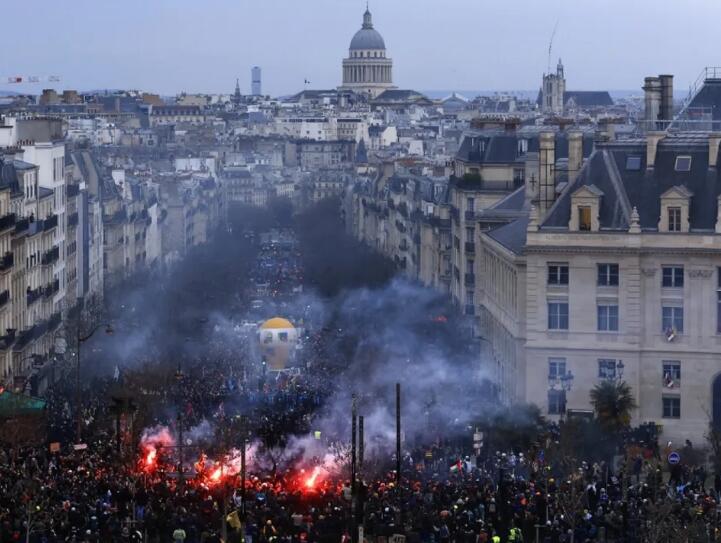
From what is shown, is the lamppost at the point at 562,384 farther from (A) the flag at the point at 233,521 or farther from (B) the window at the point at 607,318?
(A) the flag at the point at 233,521

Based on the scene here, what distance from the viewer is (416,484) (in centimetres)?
5394

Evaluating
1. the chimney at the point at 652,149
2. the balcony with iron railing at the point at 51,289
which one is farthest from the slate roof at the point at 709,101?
the balcony with iron railing at the point at 51,289

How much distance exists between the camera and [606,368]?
6481 centimetres

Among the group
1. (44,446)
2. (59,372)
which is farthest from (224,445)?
(59,372)

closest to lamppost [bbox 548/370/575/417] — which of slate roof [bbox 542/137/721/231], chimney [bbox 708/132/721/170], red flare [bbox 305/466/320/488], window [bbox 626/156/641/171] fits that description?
slate roof [bbox 542/137/721/231]

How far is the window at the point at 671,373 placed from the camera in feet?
211

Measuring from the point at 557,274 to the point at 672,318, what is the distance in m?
3.01

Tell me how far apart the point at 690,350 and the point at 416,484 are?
12.5m

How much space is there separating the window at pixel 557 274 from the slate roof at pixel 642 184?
100 cm

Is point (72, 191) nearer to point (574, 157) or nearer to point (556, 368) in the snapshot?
point (574, 157)

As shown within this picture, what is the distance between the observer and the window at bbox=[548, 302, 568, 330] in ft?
213

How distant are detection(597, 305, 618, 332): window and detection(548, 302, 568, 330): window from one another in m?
0.84

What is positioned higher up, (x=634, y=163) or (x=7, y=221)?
(x=634, y=163)

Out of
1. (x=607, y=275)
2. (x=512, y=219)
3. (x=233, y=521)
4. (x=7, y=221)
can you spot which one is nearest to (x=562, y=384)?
(x=607, y=275)
